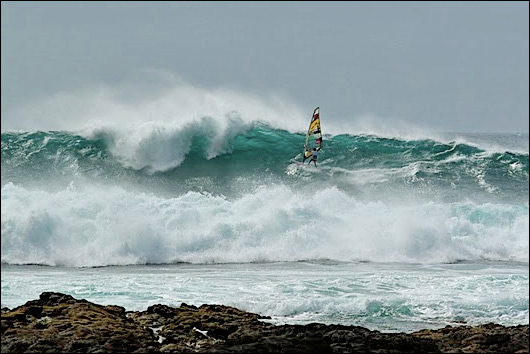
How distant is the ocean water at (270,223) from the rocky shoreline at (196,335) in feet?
A: 6.06

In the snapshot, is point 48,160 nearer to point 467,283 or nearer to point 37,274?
point 37,274

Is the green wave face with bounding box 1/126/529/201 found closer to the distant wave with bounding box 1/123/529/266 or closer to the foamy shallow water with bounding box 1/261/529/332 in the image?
the distant wave with bounding box 1/123/529/266

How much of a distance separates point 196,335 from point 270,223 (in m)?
11.4

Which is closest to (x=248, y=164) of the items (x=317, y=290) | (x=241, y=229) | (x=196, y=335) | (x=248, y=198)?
(x=248, y=198)

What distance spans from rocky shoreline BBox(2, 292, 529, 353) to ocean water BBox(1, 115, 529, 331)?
1847 millimetres

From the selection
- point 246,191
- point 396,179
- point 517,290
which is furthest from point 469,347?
point 396,179

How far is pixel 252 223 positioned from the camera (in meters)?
20.7

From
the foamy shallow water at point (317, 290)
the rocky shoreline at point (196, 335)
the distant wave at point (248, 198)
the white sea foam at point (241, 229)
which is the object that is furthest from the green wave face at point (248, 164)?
the rocky shoreline at point (196, 335)

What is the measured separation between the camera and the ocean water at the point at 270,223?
1304 cm

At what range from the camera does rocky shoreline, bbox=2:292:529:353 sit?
8.12m

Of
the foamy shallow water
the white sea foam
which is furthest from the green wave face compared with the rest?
the foamy shallow water

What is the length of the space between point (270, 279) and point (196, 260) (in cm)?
388

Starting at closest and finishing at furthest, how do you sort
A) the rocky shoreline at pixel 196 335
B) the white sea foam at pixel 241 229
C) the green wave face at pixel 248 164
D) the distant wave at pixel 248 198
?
the rocky shoreline at pixel 196 335 < the white sea foam at pixel 241 229 < the distant wave at pixel 248 198 < the green wave face at pixel 248 164

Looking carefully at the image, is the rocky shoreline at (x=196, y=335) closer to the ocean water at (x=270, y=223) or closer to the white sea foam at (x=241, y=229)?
the ocean water at (x=270, y=223)
